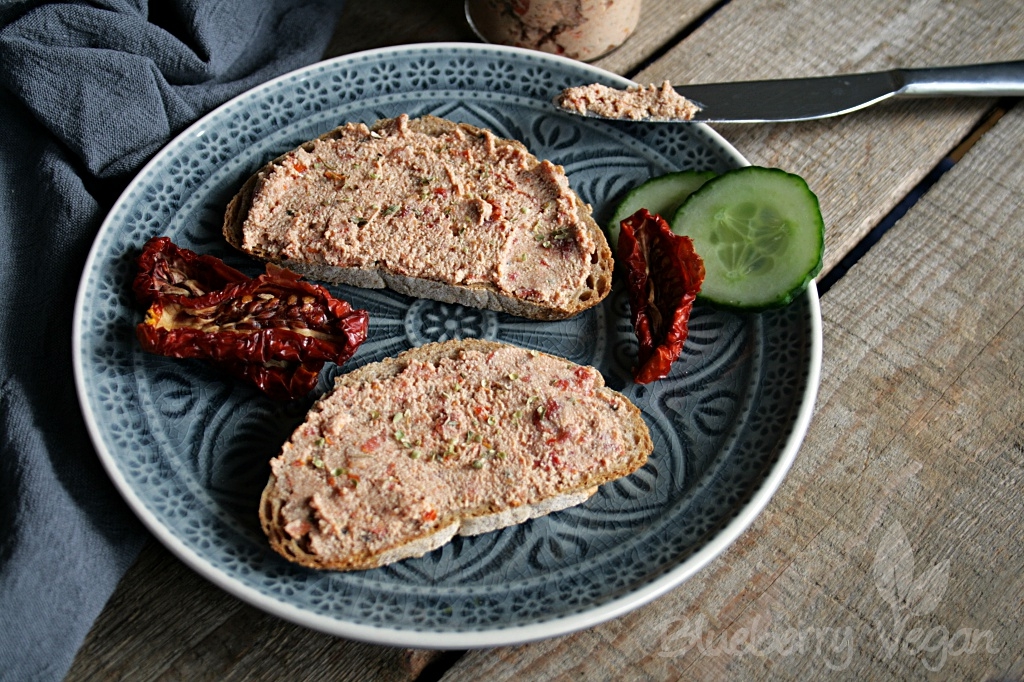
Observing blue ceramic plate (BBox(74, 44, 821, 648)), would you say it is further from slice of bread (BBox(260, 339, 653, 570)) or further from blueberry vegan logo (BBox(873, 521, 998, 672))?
blueberry vegan logo (BBox(873, 521, 998, 672))

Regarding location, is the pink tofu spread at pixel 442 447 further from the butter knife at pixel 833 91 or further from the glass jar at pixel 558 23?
the glass jar at pixel 558 23

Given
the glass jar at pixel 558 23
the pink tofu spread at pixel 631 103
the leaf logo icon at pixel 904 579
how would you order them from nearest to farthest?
the leaf logo icon at pixel 904 579 < the pink tofu spread at pixel 631 103 < the glass jar at pixel 558 23

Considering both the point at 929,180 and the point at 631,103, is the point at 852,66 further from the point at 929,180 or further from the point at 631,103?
the point at 631,103

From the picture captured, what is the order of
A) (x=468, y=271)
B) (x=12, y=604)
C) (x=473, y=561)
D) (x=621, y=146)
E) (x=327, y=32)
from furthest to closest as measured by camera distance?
(x=327, y=32) < (x=621, y=146) < (x=468, y=271) < (x=473, y=561) < (x=12, y=604)

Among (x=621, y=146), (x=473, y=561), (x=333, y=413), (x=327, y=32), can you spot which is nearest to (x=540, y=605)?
(x=473, y=561)

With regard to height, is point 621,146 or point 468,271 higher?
point 621,146

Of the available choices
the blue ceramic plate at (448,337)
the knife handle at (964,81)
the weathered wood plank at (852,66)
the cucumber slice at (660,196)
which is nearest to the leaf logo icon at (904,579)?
the blue ceramic plate at (448,337)

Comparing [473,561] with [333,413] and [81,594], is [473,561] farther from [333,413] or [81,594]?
[81,594]

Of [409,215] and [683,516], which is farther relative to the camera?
[409,215]
